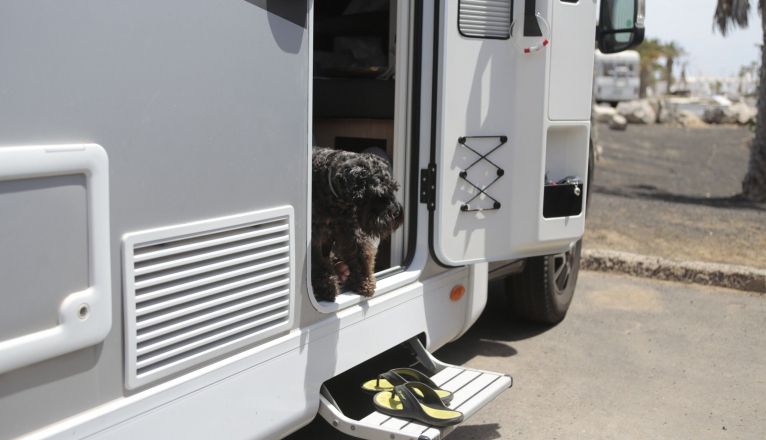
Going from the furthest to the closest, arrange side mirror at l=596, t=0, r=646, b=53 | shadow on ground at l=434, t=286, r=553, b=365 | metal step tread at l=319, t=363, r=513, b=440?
shadow on ground at l=434, t=286, r=553, b=365 → side mirror at l=596, t=0, r=646, b=53 → metal step tread at l=319, t=363, r=513, b=440

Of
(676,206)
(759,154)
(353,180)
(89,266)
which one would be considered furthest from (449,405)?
(759,154)

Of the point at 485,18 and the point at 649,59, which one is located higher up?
the point at 649,59

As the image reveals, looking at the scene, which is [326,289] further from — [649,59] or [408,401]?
[649,59]

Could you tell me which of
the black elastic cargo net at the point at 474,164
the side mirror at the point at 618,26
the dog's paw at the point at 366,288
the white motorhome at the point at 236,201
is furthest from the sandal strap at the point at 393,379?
the side mirror at the point at 618,26

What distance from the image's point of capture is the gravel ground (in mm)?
7566

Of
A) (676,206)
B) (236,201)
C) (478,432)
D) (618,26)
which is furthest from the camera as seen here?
(676,206)

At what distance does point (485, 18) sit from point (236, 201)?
174cm

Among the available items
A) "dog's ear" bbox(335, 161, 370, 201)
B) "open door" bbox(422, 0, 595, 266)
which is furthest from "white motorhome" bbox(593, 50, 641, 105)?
"dog's ear" bbox(335, 161, 370, 201)

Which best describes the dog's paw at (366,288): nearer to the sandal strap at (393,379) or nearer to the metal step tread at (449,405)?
the sandal strap at (393,379)

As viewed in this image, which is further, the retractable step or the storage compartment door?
the storage compartment door

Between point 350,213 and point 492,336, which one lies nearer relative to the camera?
point 350,213

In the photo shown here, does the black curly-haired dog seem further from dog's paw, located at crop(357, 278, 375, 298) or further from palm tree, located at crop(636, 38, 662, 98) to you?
palm tree, located at crop(636, 38, 662, 98)

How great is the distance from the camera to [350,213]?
3330mm

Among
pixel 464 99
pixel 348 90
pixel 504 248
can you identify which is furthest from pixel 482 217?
pixel 348 90
